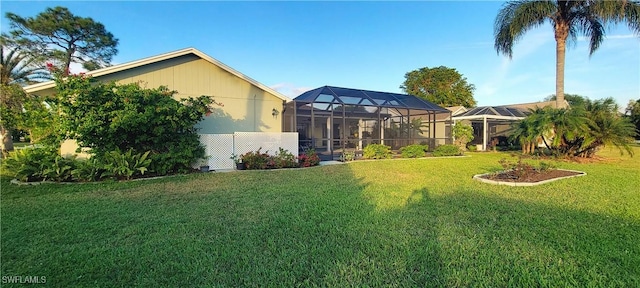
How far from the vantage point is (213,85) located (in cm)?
1123

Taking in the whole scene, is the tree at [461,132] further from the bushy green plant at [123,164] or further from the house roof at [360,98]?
the bushy green plant at [123,164]

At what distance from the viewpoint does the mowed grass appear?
2541mm

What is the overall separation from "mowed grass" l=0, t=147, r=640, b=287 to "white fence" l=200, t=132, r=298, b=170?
3587mm

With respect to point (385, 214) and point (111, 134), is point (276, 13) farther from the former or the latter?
point (385, 214)

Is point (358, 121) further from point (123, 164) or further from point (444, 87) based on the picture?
point (444, 87)

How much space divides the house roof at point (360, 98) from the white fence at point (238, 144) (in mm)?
2520

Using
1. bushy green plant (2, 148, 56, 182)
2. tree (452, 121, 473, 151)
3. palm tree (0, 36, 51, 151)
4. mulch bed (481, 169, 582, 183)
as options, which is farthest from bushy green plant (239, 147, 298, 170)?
palm tree (0, 36, 51, 151)

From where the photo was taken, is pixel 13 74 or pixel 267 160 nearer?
pixel 267 160

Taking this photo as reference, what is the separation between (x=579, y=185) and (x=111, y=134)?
40.5 feet

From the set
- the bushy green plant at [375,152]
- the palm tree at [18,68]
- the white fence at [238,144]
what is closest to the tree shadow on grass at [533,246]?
the white fence at [238,144]

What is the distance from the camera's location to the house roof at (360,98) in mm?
13195

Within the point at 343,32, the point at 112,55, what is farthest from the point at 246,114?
the point at 112,55

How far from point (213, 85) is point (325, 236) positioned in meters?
9.67

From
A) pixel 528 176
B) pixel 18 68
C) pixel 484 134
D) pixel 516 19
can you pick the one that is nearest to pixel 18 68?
pixel 18 68
